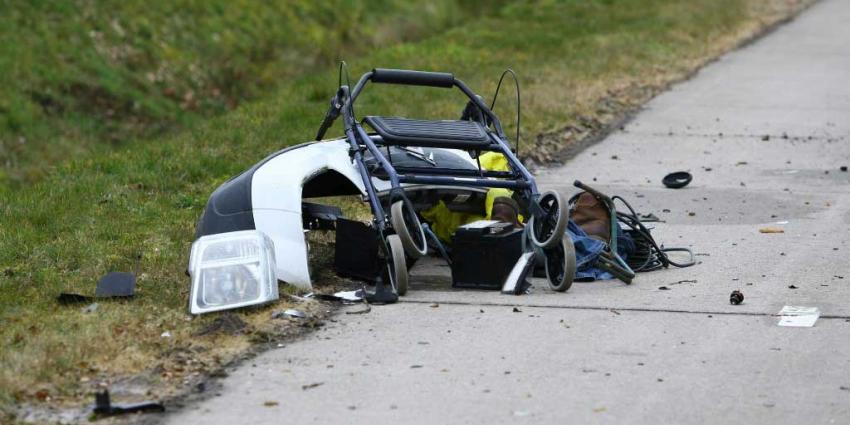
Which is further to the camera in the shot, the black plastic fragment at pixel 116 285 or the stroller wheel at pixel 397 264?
the stroller wheel at pixel 397 264

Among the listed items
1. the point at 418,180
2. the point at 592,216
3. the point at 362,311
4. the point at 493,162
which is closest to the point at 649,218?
the point at 493,162

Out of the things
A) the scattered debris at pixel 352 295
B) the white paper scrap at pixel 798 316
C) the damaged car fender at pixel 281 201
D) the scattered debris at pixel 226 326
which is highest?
the damaged car fender at pixel 281 201

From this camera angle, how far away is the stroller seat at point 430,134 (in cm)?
803

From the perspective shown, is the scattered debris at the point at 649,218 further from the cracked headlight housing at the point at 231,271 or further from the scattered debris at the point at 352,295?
the cracked headlight housing at the point at 231,271

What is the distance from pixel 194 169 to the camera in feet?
38.3

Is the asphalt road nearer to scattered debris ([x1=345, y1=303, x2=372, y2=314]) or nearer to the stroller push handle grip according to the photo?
scattered debris ([x1=345, y1=303, x2=372, y2=314])

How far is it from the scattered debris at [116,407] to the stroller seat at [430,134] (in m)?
2.77

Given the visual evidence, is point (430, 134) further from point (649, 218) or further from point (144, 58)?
point (144, 58)

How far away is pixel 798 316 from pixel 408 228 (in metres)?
2.18

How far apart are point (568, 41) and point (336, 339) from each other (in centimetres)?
1307

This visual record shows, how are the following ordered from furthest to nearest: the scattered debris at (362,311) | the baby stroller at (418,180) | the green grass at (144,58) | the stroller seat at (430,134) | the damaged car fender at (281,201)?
the green grass at (144,58) < the stroller seat at (430,134) < the damaged car fender at (281,201) < the baby stroller at (418,180) < the scattered debris at (362,311)

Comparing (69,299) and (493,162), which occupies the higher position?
(493,162)

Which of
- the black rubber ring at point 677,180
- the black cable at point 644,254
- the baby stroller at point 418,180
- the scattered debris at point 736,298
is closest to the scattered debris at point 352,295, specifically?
the baby stroller at point 418,180

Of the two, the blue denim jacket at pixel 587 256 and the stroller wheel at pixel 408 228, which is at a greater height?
the stroller wheel at pixel 408 228
